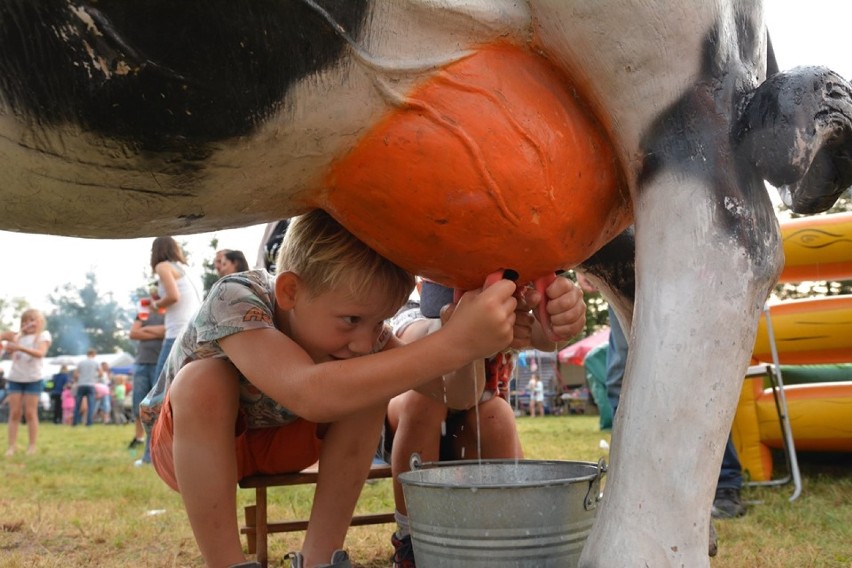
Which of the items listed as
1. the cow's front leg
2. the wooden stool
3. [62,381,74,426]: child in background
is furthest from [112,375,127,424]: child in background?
the cow's front leg

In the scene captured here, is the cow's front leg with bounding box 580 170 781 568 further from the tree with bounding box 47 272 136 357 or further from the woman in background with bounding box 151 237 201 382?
the tree with bounding box 47 272 136 357

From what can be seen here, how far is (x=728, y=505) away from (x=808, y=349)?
40.3 inches

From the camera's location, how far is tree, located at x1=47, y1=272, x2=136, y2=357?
40562 mm

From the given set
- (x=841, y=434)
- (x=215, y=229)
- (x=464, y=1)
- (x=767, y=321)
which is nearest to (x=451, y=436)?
(x=215, y=229)

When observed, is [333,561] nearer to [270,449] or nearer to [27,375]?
[270,449]

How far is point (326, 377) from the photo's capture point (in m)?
1.14

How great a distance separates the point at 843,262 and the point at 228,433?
264cm

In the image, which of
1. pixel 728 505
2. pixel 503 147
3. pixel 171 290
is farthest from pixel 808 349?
pixel 171 290

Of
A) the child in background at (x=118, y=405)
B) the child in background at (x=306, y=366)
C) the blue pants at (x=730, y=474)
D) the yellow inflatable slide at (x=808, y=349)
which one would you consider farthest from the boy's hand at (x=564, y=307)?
the child in background at (x=118, y=405)

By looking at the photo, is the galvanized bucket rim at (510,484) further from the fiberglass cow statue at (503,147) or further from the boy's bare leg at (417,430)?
→ the boy's bare leg at (417,430)

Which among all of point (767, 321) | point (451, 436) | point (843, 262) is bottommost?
point (451, 436)

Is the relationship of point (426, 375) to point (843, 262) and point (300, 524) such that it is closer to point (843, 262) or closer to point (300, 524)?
point (300, 524)

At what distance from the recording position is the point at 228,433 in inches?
52.9

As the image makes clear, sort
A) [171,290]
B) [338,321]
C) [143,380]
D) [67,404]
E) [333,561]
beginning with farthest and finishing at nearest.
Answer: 1. [67,404]
2. [143,380]
3. [171,290]
4. [333,561]
5. [338,321]
